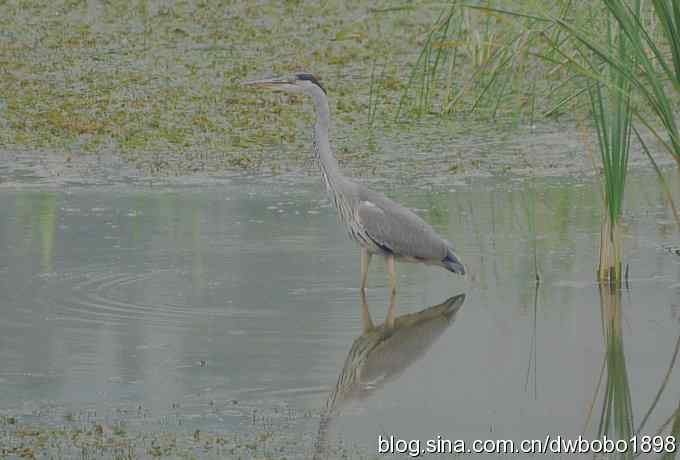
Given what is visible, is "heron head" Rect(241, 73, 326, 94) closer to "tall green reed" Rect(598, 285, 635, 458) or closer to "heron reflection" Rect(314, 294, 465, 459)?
"heron reflection" Rect(314, 294, 465, 459)

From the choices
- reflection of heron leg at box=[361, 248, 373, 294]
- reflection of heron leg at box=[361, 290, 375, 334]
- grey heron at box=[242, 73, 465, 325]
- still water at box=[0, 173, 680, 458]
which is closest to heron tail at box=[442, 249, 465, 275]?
grey heron at box=[242, 73, 465, 325]

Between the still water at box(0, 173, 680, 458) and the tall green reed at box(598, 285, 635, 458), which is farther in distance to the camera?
the still water at box(0, 173, 680, 458)

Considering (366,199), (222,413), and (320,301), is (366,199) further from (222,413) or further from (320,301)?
(222,413)

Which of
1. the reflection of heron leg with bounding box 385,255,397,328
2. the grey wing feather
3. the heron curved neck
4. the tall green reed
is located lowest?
the tall green reed

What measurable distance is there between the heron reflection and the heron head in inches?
55.4

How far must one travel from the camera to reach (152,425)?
22.5ft

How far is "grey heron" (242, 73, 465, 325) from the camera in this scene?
9898 mm

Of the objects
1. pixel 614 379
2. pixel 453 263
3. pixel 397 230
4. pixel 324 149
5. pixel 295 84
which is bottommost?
pixel 614 379

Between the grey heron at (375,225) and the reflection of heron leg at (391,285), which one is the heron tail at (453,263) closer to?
the grey heron at (375,225)

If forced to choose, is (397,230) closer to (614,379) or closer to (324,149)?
(324,149)

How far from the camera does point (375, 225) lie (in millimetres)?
9867

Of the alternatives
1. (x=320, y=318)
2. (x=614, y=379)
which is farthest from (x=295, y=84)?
(x=614, y=379)

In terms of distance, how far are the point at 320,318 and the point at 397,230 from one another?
3.22 feet

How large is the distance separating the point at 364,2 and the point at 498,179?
9.25 metres
